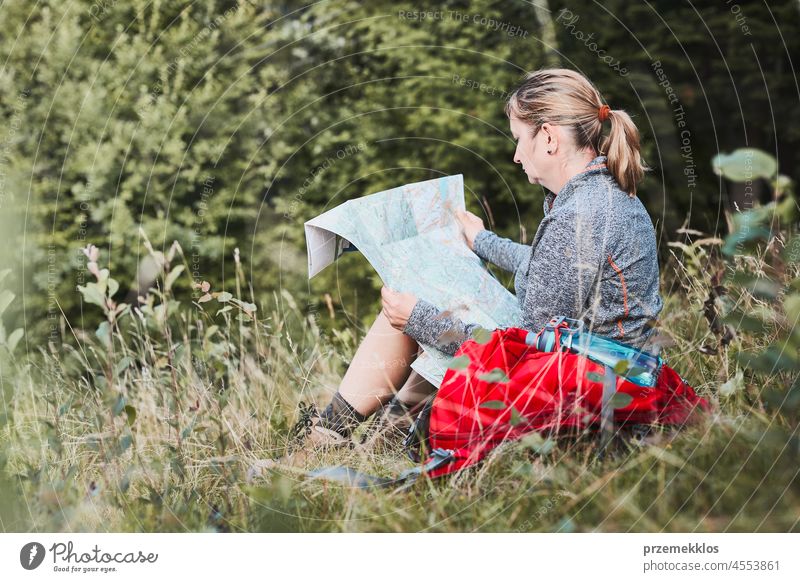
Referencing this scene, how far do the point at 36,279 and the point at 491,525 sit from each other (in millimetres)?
2547

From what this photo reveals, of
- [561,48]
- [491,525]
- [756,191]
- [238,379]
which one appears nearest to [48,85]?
[238,379]

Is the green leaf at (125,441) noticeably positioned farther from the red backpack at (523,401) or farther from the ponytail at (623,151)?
the ponytail at (623,151)

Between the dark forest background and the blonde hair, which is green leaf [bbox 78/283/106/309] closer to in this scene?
the blonde hair

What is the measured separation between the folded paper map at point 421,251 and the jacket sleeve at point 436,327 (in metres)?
0.04

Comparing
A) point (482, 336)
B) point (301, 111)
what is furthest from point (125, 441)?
point (301, 111)

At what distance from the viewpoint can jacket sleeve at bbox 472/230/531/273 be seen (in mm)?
2201

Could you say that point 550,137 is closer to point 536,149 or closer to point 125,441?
point 536,149

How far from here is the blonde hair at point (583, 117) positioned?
6.16 feet

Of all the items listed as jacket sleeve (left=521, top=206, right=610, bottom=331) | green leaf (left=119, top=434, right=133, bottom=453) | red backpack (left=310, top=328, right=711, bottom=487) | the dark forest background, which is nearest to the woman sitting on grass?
jacket sleeve (left=521, top=206, right=610, bottom=331)

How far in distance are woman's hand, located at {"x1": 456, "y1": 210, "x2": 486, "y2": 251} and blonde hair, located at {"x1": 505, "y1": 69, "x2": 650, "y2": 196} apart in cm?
46

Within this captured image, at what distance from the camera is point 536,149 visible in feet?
6.37

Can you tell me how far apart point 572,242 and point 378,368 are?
1.99ft
